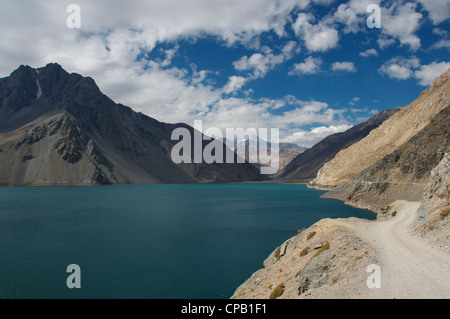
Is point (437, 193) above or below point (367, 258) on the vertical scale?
above

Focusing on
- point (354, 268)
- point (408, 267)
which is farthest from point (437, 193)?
point (354, 268)

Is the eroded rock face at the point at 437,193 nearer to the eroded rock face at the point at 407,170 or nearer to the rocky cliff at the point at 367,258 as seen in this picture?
the rocky cliff at the point at 367,258

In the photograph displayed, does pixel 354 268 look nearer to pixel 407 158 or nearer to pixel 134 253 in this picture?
pixel 134 253

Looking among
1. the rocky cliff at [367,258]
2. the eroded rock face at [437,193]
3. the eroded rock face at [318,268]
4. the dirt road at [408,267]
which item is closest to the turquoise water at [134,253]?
the eroded rock face at [318,268]

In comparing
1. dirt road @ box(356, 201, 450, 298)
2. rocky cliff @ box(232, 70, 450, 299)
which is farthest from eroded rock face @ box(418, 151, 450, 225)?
dirt road @ box(356, 201, 450, 298)

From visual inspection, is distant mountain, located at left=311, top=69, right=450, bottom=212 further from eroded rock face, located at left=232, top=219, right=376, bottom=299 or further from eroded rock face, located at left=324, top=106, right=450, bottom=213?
eroded rock face, located at left=232, top=219, right=376, bottom=299

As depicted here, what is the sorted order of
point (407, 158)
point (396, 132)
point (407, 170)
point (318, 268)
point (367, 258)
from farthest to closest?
point (396, 132) < point (407, 158) < point (407, 170) < point (318, 268) < point (367, 258)

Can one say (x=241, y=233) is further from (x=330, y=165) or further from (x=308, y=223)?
(x=330, y=165)

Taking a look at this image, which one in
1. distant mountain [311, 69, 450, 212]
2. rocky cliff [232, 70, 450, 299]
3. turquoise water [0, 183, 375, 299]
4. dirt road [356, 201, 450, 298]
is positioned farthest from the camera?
distant mountain [311, 69, 450, 212]

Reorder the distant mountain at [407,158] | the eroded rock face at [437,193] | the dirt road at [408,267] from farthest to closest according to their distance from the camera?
1. the distant mountain at [407,158]
2. the eroded rock face at [437,193]
3. the dirt road at [408,267]

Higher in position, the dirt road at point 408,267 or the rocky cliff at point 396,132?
the rocky cliff at point 396,132

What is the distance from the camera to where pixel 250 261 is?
3606cm

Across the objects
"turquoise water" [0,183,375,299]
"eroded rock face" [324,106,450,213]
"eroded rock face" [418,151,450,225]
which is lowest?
"turquoise water" [0,183,375,299]
